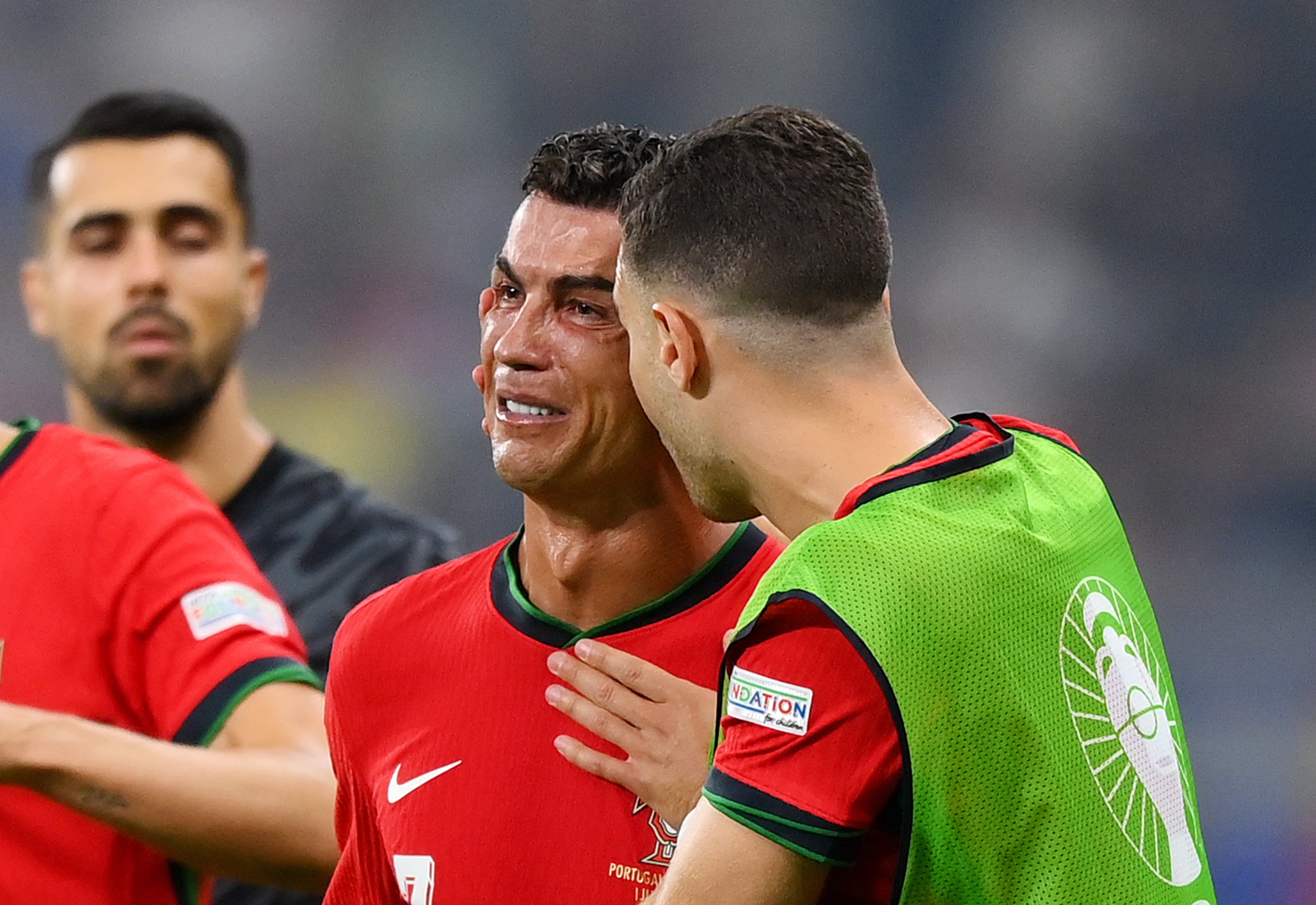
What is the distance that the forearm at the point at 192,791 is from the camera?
203 cm

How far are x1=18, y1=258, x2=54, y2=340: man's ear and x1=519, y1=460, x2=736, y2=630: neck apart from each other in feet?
9.20

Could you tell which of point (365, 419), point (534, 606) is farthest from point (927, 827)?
point (365, 419)

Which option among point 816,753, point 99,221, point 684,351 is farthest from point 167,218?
point 816,753

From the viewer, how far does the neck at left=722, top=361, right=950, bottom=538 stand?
1.52m

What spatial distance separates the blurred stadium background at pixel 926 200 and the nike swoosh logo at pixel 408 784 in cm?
349

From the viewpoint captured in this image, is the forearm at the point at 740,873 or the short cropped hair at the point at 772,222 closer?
the forearm at the point at 740,873

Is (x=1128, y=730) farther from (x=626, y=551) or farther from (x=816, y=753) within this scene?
(x=626, y=551)

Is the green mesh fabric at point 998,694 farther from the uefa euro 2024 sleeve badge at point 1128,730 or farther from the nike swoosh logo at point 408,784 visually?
the nike swoosh logo at point 408,784

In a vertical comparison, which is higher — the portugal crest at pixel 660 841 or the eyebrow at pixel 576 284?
the eyebrow at pixel 576 284

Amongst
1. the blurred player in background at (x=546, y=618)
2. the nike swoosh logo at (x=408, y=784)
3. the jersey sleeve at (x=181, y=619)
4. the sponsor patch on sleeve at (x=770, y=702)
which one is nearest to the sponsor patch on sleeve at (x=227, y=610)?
the jersey sleeve at (x=181, y=619)

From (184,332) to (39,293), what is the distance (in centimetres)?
69

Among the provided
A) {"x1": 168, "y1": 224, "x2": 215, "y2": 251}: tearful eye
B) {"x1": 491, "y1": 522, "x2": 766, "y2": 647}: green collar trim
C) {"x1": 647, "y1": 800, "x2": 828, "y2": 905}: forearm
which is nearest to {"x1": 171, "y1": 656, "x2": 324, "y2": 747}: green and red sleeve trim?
{"x1": 491, "y1": 522, "x2": 766, "y2": 647}: green collar trim

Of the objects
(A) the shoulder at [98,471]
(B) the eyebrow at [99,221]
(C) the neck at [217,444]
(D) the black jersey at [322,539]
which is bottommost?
(D) the black jersey at [322,539]

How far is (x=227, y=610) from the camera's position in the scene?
2236 mm
